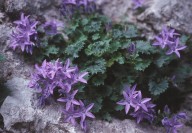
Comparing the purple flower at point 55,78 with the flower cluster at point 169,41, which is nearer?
the purple flower at point 55,78

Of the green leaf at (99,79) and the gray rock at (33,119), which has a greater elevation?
the green leaf at (99,79)

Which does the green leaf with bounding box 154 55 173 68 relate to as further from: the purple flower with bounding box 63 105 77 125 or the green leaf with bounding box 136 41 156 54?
the purple flower with bounding box 63 105 77 125

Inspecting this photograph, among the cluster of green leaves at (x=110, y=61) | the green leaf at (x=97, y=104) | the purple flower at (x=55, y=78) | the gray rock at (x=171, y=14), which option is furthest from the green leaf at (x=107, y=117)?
the gray rock at (x=171, y=14)

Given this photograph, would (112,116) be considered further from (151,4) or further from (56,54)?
(151,4)

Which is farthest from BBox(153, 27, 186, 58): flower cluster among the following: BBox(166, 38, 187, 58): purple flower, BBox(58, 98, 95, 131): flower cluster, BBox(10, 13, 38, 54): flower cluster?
BBox(10, 13, 38, 54): flower cluster

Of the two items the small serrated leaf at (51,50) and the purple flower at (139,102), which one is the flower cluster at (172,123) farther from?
the small serrated leaf at (51,50)

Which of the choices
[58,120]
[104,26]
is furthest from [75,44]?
[58,120]

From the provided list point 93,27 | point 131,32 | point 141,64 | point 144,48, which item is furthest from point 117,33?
point 141,64
